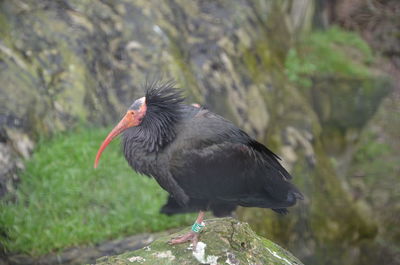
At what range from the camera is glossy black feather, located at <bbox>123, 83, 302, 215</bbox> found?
3.41 m

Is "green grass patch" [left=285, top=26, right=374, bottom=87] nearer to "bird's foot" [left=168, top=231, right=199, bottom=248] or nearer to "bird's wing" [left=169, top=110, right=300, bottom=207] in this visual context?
"bird's wing" [left=169, top=110, right=300, bottom=207]

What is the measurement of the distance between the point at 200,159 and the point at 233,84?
339cm

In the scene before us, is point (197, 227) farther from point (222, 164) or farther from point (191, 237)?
point (222, 164)

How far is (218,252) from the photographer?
129 inches

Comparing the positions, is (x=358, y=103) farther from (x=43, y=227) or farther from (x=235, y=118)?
(x=43, y=227)

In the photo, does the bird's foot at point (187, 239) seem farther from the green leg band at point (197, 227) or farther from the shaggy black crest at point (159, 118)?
the shaggy black crest at point (159, 118)

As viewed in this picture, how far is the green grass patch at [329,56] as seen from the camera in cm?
809

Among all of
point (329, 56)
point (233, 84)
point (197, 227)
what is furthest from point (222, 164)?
point (329, 56)

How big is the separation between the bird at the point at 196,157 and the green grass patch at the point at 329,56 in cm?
428

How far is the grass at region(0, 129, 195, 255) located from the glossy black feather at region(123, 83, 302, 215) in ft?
4.42

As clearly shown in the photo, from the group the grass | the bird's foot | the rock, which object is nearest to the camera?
the rock

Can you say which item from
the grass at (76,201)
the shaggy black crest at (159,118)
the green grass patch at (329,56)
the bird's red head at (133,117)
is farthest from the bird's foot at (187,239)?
the green grass patch at (329,56)

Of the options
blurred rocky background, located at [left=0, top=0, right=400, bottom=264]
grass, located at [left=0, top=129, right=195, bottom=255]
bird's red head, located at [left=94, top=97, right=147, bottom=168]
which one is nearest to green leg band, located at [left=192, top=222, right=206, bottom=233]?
bird's red head, located at [left=94, top=97, right=147, bottom=168]

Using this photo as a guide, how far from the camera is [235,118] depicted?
21.0ft
